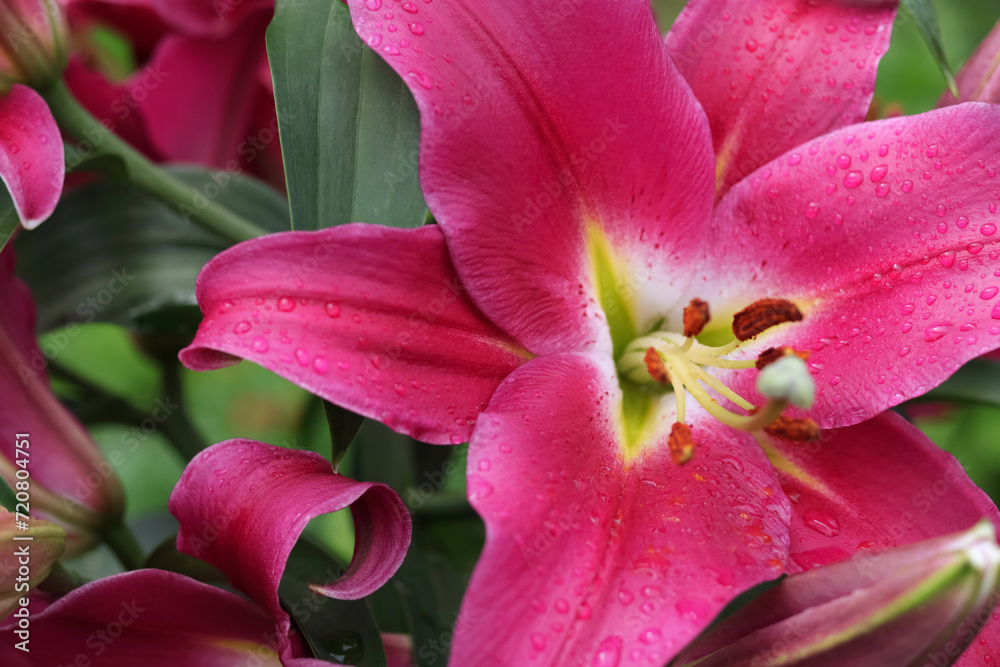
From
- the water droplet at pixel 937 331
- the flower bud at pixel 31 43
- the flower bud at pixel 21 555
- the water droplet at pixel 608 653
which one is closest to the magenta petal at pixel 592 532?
the water droplet at pixel 608 653

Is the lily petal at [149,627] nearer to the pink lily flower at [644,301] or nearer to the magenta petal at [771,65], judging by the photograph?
the pink lily flower at [644,301]

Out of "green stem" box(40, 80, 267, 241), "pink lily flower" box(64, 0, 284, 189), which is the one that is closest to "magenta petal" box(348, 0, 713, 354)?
"green stem" box(40, 80, 267, 241)

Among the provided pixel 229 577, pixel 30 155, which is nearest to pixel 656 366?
pixel 229 577

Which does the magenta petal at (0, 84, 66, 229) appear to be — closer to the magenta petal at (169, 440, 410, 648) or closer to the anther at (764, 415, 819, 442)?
the magenta petal at (169, 440, 410, 648)

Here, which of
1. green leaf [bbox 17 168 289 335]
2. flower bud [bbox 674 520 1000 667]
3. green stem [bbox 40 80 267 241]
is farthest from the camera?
green leaf [bbox 17 168 289 335]

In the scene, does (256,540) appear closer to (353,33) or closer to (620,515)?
(620,515)

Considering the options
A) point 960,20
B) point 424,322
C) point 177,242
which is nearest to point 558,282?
point 424,322

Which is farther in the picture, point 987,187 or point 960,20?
point 960,20
